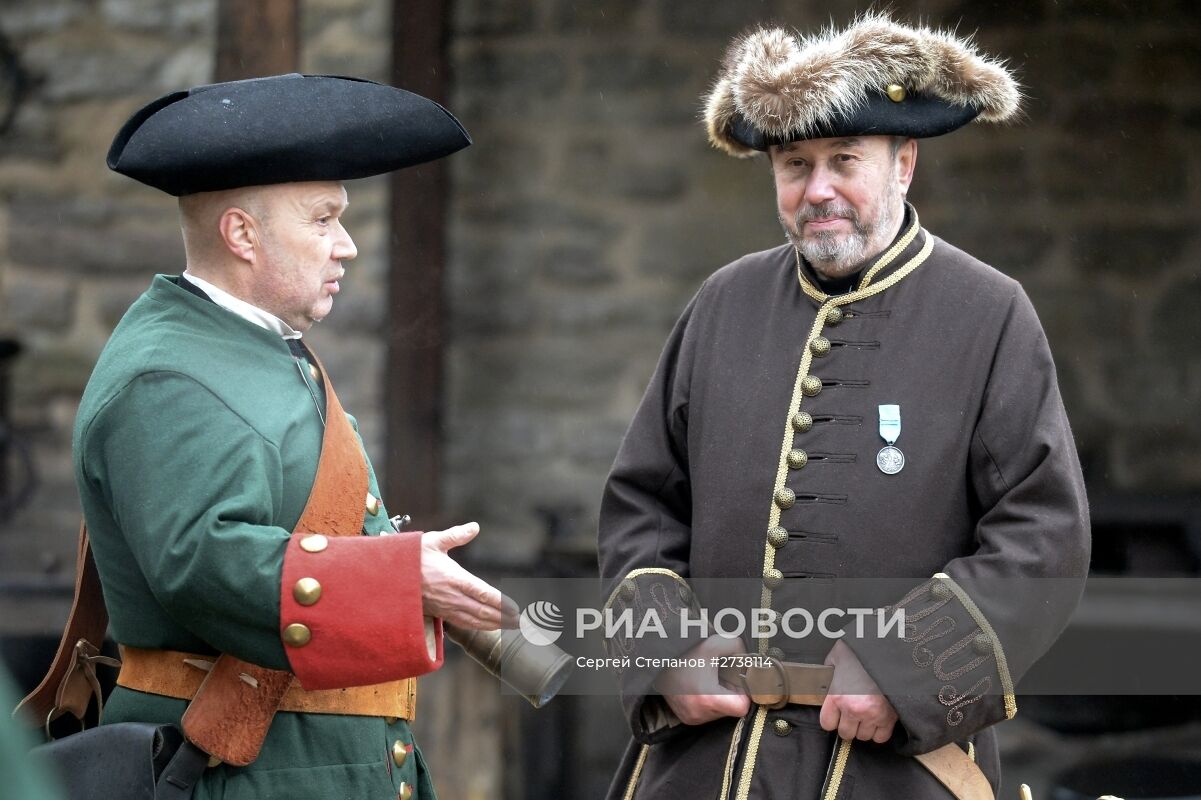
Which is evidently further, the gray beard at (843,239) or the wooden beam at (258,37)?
the wooden beam at (258,37)

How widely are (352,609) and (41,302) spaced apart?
4.18 m

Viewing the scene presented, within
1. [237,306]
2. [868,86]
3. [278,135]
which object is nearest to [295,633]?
[237,306]

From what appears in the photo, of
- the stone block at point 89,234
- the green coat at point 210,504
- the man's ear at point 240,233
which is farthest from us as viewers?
the stone block at point 89,234

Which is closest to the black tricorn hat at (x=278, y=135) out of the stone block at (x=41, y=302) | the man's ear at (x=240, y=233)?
the man's ear at (x=240, y=233)

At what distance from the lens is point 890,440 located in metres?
2.89

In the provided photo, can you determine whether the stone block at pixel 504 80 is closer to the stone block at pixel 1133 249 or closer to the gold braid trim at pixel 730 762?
the stone block at pixel 1133 249

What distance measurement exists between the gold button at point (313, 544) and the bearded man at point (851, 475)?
2.50 ft

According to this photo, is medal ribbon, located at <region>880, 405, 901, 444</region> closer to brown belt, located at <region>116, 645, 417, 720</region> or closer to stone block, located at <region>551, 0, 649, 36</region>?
brown belt, located at <region>116, 645, 417, 720</region>

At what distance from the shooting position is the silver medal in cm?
287

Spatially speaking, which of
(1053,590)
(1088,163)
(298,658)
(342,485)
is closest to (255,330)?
(342,485)

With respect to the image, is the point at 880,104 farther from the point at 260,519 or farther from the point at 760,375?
the point at 260,519

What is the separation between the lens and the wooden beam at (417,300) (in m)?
5.89

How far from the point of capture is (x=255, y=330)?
2.63 m

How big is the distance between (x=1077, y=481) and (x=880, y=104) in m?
0.76
